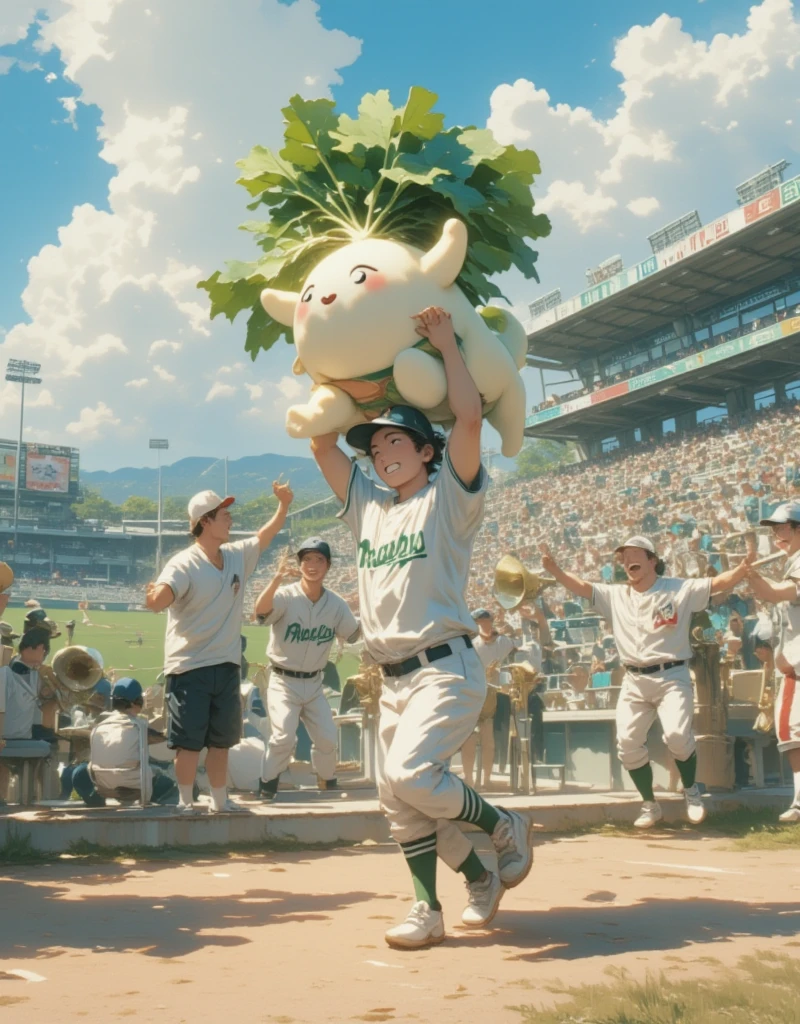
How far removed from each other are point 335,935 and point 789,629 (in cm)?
Answer: 482

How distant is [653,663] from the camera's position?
745 cm

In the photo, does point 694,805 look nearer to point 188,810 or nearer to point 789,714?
point 789,714

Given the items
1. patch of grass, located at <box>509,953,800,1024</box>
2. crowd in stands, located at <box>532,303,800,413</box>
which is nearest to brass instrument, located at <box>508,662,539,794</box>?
patch of grass, located at <box>509,953,800,1024</box>

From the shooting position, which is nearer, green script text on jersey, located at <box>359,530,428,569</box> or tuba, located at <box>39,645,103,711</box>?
green script text on jersey, located at <box>359,530,428,569</box>

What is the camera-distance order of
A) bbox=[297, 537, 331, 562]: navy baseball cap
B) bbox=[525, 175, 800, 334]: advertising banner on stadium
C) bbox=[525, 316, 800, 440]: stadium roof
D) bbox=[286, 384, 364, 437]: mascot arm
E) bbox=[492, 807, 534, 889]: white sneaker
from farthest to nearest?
1. bbox=[525, 316, 800, 440]: stadium roof
2. bbox=[525, 175, 800, 334]: advertising banner on stadium
3. bbox=[297, 537, 331, 562]: navy baseball cap
4. bbox=[286, 384, 364, 437]: mascot arm
5. bbox=[492, 807, 534, 889]: white sneaker

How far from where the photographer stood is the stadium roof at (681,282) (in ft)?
120

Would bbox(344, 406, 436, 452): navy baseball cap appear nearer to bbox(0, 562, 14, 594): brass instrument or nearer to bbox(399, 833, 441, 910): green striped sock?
bbox(399, 833, 441, 910): green striped sock

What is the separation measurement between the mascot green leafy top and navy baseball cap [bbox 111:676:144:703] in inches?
133

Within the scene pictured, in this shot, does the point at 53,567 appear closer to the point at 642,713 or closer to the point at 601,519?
the point at 601,519

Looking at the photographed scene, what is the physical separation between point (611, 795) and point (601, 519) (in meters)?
26.0

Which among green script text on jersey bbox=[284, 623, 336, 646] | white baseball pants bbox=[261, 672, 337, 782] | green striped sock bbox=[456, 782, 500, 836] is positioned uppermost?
green script text on jersey bbox=[284, 623, 336, 646]

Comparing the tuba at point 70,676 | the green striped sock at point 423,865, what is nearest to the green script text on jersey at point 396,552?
the green striped sock at point 423,865

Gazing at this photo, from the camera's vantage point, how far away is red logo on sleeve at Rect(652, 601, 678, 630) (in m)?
7.43

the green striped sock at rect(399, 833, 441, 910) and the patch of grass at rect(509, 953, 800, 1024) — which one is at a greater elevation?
the green striped sock at rect(399, 833, 441, 910)
